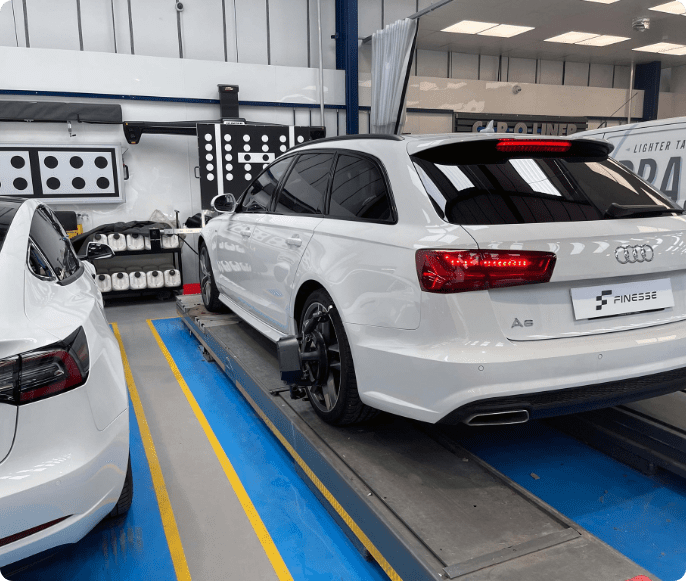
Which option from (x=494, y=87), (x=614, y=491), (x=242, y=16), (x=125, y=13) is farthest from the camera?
(x=494, y=87)

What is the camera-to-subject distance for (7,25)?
6.64m

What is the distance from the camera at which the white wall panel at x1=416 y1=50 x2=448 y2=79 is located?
939 cm

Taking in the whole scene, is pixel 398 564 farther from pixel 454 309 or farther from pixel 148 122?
pixel 148 122

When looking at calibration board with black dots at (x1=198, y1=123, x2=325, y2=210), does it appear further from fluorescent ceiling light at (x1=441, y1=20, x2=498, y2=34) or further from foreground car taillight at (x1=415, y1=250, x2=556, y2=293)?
foreground car taillight at (x1=415, y1=250, x2=556, y2=293)

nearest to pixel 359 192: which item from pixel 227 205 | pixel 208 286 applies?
pixel 227 205

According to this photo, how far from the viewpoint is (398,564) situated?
1.61 metres

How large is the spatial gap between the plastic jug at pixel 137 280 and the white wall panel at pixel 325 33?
13.7ft

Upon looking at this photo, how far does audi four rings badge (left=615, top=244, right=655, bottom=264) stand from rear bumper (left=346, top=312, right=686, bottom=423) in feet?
0.82

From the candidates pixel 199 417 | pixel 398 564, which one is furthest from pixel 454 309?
pixel 199 417

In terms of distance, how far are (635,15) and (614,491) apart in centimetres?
837

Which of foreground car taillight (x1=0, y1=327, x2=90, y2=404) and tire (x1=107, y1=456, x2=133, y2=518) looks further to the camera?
tire (x1=107, y1=456, x2=133, y2=518)

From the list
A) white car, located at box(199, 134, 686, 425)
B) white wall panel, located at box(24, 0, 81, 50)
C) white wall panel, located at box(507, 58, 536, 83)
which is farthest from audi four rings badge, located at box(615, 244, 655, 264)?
white wall panel, located at box(507, 58, 536, 83)

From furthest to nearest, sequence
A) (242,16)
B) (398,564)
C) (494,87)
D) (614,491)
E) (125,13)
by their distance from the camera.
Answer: (494,87), (242,16), (125,13), (614,491), (398,564)

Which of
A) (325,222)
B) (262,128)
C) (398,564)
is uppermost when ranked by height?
(262,128)
